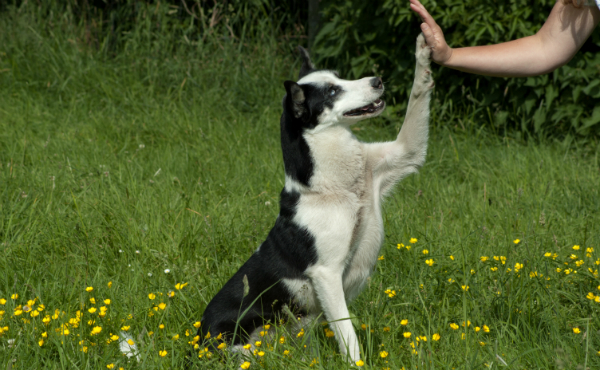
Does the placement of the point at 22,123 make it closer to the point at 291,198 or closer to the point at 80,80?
the point at 80,80

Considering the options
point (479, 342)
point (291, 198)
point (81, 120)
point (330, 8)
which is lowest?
point (81, 120)

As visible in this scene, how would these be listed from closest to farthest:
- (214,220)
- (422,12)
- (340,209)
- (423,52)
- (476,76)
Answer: (422,12)
(423,52)
(340,209)
(214,220)
(476,76)

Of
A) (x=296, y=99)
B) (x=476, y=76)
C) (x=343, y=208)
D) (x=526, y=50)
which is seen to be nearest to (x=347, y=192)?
(x=343, y=208)

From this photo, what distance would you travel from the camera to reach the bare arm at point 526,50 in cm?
219

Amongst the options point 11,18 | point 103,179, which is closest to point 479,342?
point 103,179

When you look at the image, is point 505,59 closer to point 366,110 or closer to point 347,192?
point 366,110

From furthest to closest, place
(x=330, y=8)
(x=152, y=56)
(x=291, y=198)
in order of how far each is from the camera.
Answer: (x=152, y=56)
(x=330, y=8)
(x=291, y=198)

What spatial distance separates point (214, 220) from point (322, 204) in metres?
1.27

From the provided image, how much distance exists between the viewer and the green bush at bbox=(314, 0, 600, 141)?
4250 millimetres

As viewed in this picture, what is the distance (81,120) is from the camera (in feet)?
16.9

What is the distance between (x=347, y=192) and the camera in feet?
7.82

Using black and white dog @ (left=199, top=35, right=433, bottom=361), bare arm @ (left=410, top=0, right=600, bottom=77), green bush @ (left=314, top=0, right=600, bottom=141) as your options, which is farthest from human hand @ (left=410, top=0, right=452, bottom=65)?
green bush @ (left=314, top=0, right=600, bottom=141)

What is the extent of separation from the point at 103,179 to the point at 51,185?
335 mm

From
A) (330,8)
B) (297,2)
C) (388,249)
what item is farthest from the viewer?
(297,2)
